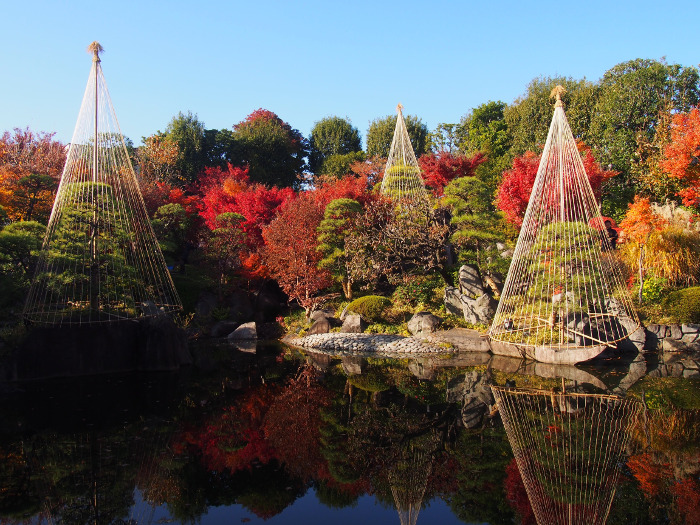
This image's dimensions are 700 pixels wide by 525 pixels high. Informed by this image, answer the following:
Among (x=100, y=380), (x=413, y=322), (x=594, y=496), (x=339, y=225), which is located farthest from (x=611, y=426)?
(x=339, y=225)

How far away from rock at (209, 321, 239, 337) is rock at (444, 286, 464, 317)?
25.5 feet

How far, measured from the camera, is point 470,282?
1611cm

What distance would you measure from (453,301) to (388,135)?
695 inches

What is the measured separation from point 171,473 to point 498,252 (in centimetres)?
1364

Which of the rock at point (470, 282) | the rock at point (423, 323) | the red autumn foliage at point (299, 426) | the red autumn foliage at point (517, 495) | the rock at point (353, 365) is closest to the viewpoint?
the red autumn foliage at point (517, 495)

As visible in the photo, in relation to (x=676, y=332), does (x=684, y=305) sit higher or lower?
higher

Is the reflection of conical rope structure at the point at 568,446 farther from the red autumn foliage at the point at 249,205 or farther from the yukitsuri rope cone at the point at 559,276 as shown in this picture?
the red autumn foliage at the point at 249,205

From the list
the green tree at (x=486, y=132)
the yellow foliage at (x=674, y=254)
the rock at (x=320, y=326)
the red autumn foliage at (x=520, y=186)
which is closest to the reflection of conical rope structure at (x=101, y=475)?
the rock at (x=320, y=326)

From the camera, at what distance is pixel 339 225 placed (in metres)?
17.9

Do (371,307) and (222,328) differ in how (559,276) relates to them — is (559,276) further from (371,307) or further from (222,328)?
(222,328)

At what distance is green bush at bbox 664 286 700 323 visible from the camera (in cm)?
1276

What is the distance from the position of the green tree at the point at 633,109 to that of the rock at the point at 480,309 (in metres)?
7.44

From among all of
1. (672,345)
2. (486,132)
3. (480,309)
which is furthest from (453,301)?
(486,132)

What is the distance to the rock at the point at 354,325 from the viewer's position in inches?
645
